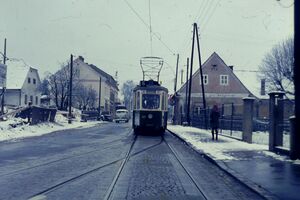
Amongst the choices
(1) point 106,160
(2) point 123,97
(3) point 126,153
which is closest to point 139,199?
(1) point 106,160

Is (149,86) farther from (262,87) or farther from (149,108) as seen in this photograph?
(262,87)

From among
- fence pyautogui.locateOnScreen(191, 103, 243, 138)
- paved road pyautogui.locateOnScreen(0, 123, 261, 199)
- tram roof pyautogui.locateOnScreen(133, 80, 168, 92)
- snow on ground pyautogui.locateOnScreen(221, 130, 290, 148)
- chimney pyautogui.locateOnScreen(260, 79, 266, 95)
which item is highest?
chimney pyautogui.locateOnScreen(260, 79, 266, 95)

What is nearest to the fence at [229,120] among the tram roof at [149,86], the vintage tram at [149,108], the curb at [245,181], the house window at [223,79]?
the vintage tram at [149,108]

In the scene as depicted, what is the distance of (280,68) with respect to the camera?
163ft

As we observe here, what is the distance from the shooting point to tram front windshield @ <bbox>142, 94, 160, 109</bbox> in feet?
91.9

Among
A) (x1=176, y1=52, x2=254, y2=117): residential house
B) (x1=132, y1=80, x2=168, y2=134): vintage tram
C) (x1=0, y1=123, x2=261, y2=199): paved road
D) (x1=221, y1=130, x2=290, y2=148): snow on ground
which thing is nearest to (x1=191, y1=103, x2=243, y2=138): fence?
(x1=221, y1=130, x2=290, y2=148): snow on ground

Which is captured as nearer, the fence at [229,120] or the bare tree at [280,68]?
the fence at [229,120]

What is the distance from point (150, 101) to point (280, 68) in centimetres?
2627

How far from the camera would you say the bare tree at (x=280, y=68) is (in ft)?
157

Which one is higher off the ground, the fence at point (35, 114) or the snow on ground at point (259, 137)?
the fence at point (35, 114)

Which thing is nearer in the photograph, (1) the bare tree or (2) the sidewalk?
(2) the sidewalk

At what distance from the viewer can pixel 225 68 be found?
62.8 meters

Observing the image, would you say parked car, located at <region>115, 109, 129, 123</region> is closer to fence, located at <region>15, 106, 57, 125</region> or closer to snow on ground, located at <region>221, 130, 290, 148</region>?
fence, located at <region>15, 106, 57, 125</region>

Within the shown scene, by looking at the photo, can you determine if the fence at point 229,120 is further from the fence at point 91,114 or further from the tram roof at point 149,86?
the fence at point 91,114
